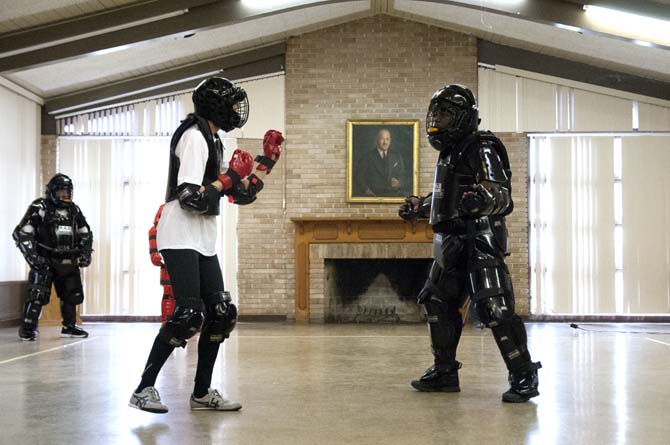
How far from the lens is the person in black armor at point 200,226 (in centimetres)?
404

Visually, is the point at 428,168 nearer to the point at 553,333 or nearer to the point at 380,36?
the point at 380,36

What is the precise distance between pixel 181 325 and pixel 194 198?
600 millimetres

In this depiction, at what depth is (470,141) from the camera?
4.83 metres

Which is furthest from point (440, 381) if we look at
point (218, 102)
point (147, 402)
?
point (218, 102)

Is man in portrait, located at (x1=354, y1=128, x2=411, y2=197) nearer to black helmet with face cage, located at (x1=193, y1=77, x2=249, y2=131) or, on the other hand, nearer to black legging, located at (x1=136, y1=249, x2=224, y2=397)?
black helmet with face cage, located at (x1=193, y1=77, x2=249, y2=131)

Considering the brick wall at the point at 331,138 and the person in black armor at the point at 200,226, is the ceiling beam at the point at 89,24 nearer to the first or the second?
the brick wall at the point at 331,138

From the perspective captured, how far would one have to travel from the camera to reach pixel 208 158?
4.22m

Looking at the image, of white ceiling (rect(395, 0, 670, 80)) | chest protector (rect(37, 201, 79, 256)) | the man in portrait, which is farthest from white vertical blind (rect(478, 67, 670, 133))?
chest protector (rect(37, 201, 79, 256))

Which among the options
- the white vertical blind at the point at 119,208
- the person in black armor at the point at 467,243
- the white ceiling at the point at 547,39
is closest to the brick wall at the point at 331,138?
the white ceiling at the point at 547,39

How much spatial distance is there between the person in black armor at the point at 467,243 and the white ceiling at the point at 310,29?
706 cm

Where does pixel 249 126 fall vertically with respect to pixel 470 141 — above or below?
above

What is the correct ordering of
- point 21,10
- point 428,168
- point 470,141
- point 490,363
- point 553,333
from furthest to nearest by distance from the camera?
point 428,168 < point 553,333 < point 21,10 < point 490,363 < point 470,141

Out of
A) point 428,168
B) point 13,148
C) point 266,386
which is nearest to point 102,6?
point 13,148

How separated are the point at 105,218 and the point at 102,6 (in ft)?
15.0
